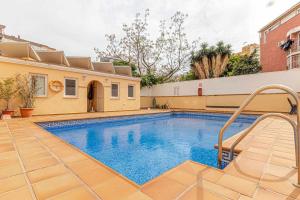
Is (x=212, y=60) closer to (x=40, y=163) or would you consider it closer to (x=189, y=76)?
(x=189, y=76)

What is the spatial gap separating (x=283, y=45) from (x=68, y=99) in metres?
21.6

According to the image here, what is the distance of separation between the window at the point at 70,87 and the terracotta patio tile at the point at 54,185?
9031 millimetres

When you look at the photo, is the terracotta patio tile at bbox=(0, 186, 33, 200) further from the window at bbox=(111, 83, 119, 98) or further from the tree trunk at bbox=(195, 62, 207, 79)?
the tree trunk at bbox=(195, 62, 207, 79)

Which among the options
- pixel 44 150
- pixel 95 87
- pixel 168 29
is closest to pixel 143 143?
pixel 44 150

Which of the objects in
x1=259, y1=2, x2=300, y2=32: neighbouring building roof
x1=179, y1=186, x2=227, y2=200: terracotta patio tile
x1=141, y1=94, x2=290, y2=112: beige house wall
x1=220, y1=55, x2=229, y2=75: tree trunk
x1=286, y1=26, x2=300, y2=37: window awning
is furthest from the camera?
x1=259, y1=2, x2=300, y2=32: neighbouring building roof

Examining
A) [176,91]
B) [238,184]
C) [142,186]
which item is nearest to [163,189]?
[142,186]

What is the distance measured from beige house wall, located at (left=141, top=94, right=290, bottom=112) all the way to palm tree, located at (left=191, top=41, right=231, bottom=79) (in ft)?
12.9

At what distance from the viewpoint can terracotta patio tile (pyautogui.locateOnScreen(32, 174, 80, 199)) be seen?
156cm

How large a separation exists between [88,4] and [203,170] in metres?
11.1

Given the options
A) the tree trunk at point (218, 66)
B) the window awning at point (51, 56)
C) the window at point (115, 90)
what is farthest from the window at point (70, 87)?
the tree trunk at point (218, 66)

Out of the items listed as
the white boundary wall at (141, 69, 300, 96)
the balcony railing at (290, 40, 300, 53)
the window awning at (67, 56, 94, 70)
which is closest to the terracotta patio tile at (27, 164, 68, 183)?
the window awning at (67, 56, 94, 70)

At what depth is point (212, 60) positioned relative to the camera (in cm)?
1738

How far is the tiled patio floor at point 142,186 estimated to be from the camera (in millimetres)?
1531

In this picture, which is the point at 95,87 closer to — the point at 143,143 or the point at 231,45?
the point at 143,143
